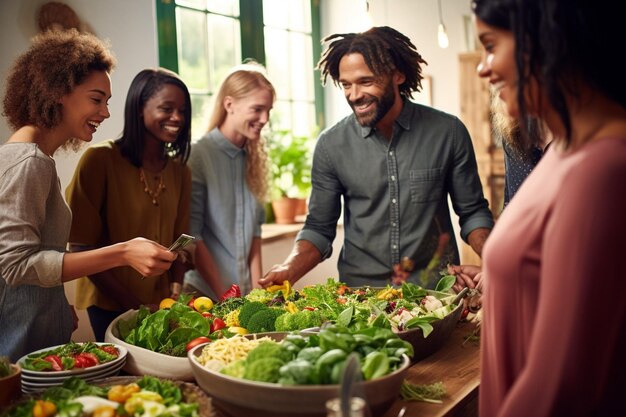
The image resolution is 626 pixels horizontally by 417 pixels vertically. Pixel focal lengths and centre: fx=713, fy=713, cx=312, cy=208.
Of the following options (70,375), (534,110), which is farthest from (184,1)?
(534,110)

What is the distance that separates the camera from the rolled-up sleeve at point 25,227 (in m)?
1.82

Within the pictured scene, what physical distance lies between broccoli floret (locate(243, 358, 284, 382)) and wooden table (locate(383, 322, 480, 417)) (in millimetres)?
300

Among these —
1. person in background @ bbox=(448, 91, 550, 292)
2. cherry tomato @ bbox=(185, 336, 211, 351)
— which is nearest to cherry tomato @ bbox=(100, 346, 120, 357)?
cherry tomato @ bbox=(185, 336, 211, 351)

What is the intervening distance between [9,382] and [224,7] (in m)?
3.79

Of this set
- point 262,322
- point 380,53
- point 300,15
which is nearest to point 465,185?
point 380,53

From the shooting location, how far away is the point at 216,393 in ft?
4.68

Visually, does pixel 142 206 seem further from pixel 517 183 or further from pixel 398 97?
pixel 517 183

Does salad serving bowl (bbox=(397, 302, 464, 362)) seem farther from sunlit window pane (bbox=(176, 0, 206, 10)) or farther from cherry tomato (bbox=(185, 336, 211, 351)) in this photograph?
sunlit window pane (bbox=(176, 0, 206, 10))

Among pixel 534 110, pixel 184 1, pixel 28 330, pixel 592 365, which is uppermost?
pixel 184 1

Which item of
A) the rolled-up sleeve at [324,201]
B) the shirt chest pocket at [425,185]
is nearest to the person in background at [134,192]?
the rolled-up sleeve at [324,201]

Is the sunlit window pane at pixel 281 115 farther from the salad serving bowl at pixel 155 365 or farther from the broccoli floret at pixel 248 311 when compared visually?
the salad serving bowl at pixel 155 365

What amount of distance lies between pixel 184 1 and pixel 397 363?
349 cm

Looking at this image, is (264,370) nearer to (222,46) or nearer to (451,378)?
(451,378)

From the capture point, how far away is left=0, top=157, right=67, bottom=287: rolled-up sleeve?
182 cm
